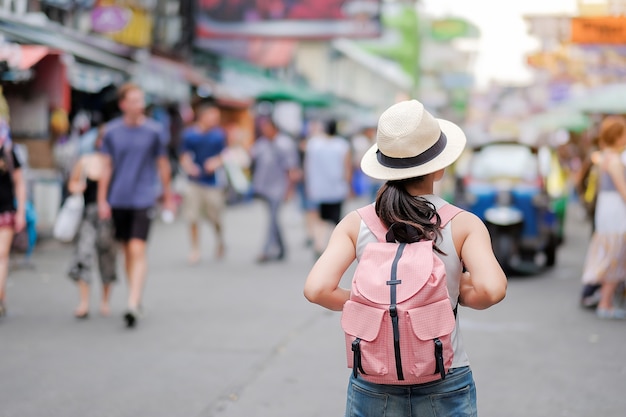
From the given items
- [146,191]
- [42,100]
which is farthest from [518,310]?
[42,100]

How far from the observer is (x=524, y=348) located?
24.6 feet

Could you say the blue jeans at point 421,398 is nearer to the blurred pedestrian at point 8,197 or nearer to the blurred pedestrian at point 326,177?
the blurred pedestrian at point 8,197

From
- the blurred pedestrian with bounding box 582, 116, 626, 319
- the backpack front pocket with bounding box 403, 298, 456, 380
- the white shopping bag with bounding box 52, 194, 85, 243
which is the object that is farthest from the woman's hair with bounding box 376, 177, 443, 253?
the blurred pedestrian with bounding box 582, 116, 626, 319

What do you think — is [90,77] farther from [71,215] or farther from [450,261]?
[450,261]

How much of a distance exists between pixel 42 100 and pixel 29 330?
7.61 meters

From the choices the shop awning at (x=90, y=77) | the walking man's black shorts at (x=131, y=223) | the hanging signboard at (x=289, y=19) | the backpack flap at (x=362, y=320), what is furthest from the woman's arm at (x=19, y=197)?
the hanging signboard at (x=289, y=19)

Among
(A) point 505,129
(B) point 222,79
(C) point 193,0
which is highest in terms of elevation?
(C) point 193,0

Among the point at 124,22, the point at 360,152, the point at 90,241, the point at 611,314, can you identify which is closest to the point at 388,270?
the point at 90,241

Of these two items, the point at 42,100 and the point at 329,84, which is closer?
the point at 42,100

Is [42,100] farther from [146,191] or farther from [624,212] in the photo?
[624,212]

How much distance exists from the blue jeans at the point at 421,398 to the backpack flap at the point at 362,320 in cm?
22

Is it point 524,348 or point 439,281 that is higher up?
point 439,281

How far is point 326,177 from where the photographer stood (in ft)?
41.8

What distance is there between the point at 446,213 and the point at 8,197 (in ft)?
18.6
